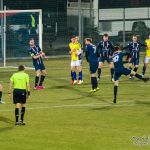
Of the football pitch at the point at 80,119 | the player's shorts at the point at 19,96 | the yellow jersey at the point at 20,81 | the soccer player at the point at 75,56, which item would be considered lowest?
the football pitch at the point at 80,119

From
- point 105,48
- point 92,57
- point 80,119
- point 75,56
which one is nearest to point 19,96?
point 80,119

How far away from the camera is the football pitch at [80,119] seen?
17.6 m

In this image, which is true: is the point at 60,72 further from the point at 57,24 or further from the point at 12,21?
the point at 57,24

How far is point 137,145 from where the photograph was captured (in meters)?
17.2

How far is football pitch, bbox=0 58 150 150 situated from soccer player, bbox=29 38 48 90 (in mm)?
507

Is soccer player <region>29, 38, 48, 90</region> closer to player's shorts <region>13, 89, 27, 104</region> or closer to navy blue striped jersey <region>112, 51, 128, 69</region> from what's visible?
navy blue striped jersey <region>112, 51, 128, 69</region>

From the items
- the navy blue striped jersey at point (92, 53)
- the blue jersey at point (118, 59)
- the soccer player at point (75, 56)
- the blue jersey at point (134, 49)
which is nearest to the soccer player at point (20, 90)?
the blue jersey at point (118, 59)

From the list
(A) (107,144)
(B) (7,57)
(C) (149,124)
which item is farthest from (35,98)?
(B) (7,57)

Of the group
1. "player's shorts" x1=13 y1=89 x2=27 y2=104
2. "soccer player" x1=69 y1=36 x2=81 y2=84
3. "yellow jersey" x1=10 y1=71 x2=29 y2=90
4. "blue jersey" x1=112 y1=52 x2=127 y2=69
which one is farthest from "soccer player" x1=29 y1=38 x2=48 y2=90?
"player's shorts" x1=13 y1=89 x2=27 y2=104

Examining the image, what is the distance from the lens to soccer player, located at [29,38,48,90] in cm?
2891

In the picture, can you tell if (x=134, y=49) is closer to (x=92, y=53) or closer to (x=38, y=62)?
(x=92, y=53)

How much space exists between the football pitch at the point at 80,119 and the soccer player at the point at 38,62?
507mm

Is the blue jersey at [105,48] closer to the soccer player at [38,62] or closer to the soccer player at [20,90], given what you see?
the soccer player at [38,62]

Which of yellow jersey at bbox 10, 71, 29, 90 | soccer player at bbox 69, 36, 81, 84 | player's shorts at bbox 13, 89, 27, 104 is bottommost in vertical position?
player's shorts at bbox 13, 89, 27, 104
